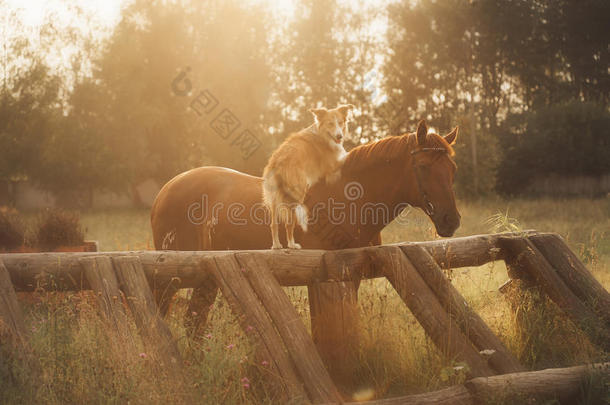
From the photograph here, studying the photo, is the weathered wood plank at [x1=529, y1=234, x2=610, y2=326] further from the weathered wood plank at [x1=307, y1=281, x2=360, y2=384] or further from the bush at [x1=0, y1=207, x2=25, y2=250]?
the bush at [x1=0, y1=207, x2=25, y2=250]

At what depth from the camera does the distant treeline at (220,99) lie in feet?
94.4

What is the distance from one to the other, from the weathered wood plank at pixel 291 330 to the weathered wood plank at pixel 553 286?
8.33 ft

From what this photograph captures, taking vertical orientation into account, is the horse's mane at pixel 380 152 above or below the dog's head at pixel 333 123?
below

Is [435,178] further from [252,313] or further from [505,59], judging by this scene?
[505,59]

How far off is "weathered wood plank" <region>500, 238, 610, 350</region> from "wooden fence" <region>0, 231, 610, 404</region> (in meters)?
0.02

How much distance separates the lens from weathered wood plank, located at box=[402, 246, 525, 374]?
14.8 feet

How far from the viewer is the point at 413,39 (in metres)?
37.8

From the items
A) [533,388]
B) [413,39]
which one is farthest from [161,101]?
[533,388]

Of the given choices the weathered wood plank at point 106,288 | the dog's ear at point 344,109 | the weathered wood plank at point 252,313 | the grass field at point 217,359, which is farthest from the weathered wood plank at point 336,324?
the dog's ear at point 344,109

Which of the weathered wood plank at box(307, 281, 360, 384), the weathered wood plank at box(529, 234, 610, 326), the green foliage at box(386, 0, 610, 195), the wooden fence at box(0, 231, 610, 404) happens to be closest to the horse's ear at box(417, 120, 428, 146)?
the wooden fence at box(0, 231, 610, 404)

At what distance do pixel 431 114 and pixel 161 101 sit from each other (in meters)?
18.6

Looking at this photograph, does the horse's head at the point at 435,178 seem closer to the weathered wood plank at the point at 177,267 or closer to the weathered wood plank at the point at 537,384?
the weathered wood plank at the point at 177,267

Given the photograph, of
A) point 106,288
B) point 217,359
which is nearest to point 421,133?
point 217,359

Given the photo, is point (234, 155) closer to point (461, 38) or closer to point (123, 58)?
point (123, 58)
